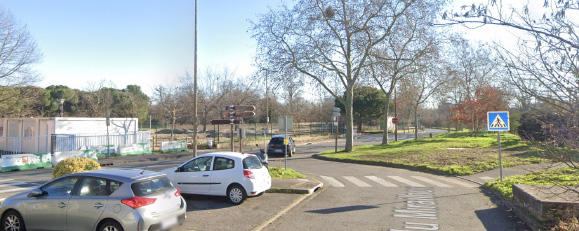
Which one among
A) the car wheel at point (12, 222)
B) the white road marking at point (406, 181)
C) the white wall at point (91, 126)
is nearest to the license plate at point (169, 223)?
the car wheel at point (12, 222)

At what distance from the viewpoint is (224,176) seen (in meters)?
10.4

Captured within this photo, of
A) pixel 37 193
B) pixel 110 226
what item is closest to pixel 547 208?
pixel 110 226

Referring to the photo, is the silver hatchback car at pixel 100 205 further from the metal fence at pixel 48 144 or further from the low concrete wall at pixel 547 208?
the metal fence at pixel 48 144

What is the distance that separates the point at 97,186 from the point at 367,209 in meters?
6.24

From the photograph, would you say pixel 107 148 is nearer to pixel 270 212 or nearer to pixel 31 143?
pixel 31 143

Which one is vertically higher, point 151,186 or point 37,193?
point 151,186

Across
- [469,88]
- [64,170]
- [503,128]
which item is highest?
[469,88]

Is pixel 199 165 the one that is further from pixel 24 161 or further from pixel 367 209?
pixel 24 161

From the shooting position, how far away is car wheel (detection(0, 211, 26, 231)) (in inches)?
273

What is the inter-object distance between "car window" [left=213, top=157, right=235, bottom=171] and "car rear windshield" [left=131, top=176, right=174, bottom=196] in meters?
3.32

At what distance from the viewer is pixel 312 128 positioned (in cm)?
5541

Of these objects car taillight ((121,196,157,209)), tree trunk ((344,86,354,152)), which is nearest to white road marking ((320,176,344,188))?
car taillight ((121,196,157,209))

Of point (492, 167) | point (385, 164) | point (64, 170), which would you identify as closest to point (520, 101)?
point (64, 170)

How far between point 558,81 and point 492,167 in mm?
13413
